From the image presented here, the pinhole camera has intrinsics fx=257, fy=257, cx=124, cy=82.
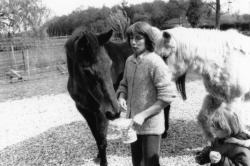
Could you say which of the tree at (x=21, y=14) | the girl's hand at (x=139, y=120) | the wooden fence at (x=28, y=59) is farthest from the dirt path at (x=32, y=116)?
the tree at (x=21, y=14)

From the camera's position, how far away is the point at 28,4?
1917 cm

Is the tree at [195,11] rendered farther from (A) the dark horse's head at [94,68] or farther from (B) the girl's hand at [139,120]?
(B) the girl's hand at [139,120]

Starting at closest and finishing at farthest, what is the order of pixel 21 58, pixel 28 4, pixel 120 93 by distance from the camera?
pixel 120 93
pixel 21 58
pixel 28 4

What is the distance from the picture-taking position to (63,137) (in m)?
4.99

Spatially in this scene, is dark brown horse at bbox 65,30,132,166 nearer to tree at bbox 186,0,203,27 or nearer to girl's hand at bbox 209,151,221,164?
girl's hand at bbox 209,151,221,164

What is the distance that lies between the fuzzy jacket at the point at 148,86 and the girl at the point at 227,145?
1.29 ft

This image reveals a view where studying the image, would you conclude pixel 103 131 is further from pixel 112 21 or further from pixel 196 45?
pixel 112 21

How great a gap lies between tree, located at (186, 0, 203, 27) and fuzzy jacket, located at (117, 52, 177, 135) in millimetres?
16994

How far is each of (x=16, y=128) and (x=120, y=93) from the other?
15.1 feet

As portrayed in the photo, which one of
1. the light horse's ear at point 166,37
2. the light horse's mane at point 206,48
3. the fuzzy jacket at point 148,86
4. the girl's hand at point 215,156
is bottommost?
the girl's hand at point 215,156

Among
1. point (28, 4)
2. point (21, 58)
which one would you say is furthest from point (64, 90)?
point (28, 4)

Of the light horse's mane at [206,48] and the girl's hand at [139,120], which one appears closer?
the girl's hand at [139,120]

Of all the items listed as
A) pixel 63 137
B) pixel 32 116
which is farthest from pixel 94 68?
pixel 32 116

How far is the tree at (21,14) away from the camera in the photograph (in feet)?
62.1
